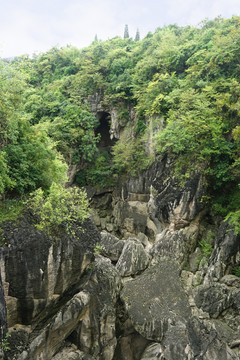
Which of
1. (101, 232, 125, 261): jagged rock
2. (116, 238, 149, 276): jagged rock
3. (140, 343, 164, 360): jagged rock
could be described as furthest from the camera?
(101, 232, 125, 261): jagged rock

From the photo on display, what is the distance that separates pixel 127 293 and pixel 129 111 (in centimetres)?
1862

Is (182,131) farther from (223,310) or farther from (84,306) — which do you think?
(84,306)

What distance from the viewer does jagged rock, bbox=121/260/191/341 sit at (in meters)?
8.75

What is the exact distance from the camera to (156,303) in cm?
947

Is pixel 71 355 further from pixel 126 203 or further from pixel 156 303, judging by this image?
pixel 126 203

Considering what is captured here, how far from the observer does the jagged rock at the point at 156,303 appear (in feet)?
28.7

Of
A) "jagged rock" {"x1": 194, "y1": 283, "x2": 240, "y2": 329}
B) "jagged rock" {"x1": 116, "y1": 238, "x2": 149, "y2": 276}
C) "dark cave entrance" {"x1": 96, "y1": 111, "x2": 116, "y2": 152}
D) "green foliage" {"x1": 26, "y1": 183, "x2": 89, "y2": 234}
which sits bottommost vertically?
"jagged rock" {"x1": 194, "y1": 283, "x2": 240, "y2": 329}

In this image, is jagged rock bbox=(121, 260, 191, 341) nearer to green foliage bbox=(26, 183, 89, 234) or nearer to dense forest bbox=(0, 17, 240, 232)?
dense forest bbox=(0, 17, 240, 232)

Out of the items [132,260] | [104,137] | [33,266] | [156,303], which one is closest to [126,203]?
[132,260]

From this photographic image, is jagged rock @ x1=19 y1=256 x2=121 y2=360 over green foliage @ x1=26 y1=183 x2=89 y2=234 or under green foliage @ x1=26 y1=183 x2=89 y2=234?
under

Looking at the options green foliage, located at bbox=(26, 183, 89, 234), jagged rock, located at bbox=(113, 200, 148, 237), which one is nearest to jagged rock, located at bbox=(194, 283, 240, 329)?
green foliage, located at bbox=(26, 183, 89, 234)

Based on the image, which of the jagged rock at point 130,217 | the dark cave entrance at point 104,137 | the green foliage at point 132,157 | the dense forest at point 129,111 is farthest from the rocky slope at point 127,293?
the dark cave entrance at point 104,137

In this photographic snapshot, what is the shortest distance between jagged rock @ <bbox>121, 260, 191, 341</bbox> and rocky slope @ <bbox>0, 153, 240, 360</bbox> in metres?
0.04

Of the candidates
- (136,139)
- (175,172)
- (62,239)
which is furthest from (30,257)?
(136,139)
